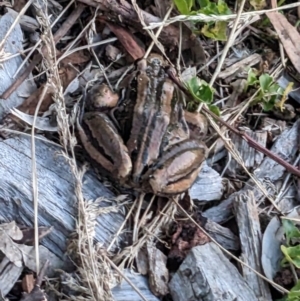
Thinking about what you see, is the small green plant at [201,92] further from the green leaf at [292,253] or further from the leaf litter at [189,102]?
the green leaf at [292,253]

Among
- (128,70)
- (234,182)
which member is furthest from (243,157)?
(128,70)

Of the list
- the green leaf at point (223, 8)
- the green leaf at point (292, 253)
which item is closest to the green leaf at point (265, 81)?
the green leaf at point (223, 8)

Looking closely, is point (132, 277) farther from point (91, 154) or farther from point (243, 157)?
point (243, 157)

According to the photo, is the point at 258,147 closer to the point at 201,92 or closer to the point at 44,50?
the point at 201,92

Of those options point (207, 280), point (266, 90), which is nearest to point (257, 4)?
point (266, 90)

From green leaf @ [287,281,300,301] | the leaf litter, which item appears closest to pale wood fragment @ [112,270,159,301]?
the leaf litter

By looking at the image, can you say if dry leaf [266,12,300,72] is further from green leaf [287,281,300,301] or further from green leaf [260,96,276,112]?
green leaf [287,281,300,301]
